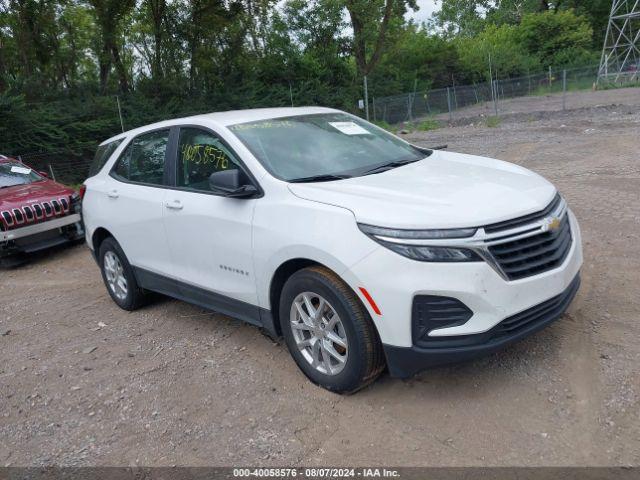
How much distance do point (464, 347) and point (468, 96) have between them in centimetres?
3097

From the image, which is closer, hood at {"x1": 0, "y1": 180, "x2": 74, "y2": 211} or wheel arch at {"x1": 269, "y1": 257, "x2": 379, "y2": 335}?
wheel arch at {"x1": 269, "y1": 257, "x2": 379, "y2": 335}

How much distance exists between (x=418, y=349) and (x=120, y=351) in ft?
8.65

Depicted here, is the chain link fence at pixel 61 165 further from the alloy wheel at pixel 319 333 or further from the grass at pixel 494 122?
the alloy wheel at pixel 319 333

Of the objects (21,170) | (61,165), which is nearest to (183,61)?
(61,165)

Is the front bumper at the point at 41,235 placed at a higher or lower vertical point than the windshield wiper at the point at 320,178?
lower

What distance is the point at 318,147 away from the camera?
14.0ft

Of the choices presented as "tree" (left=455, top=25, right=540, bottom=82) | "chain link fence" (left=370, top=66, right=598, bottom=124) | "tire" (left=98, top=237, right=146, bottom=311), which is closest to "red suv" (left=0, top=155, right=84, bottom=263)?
"tire" (left=98, top=237, right=146, bottom=311)

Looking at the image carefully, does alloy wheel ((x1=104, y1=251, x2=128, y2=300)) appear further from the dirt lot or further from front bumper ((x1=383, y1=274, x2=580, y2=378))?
front bumper ((x1=383, y1=274, x2=580, y2=378))

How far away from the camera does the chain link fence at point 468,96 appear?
28.9 m

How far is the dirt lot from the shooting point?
120 inches

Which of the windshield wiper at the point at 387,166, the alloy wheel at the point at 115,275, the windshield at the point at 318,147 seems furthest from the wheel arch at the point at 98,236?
the windshield wiper at the point at 387,166

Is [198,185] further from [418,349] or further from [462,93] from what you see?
[462,93]

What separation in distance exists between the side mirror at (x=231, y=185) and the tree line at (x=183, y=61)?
13.6m

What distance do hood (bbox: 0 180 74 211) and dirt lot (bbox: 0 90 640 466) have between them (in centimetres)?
277
